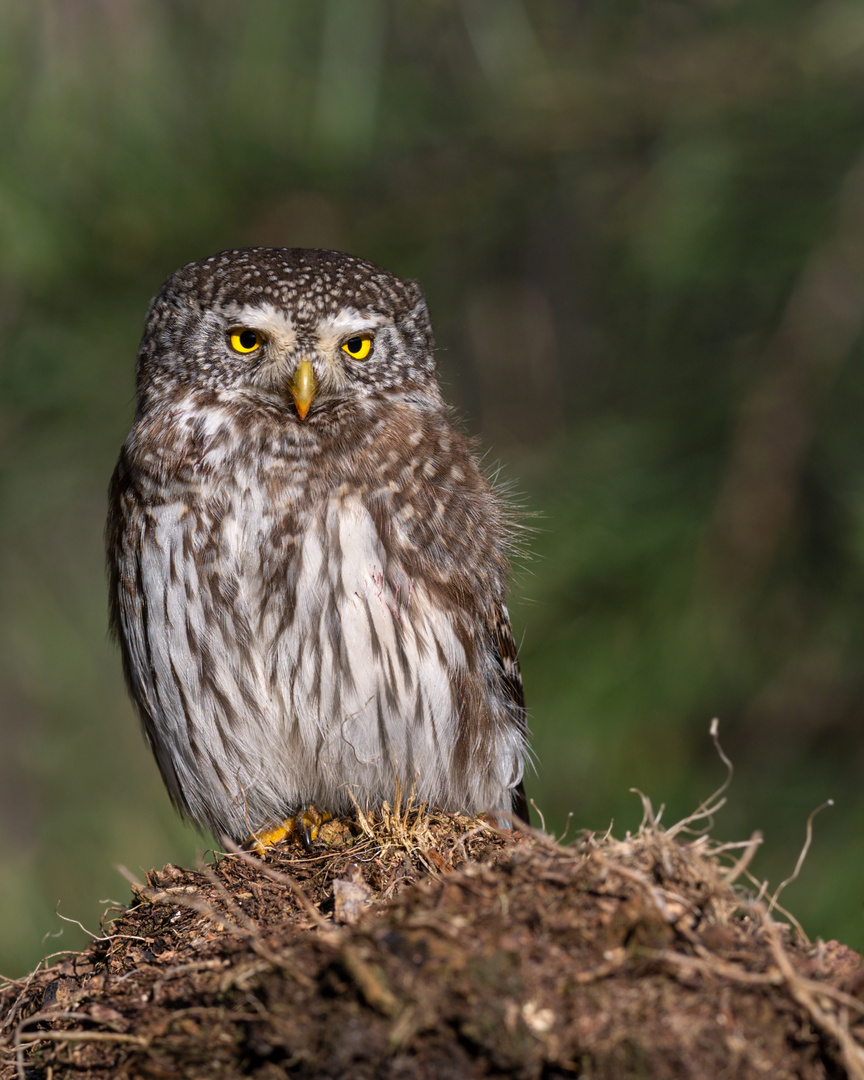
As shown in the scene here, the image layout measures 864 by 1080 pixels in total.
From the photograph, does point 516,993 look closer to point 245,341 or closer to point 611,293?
point 245,341

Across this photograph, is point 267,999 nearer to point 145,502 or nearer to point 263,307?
point 145,502

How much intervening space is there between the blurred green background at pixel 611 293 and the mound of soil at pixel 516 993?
241cm

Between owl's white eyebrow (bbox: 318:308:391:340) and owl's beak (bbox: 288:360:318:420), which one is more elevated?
owl's white eyebrow (bbox: 318:308:391:340)

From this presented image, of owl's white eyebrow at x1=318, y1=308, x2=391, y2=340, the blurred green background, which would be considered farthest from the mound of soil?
the blurred green background

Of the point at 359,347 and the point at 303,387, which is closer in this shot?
the point at 303,387

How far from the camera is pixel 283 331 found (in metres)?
2.69

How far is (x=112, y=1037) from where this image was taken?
1391 mm

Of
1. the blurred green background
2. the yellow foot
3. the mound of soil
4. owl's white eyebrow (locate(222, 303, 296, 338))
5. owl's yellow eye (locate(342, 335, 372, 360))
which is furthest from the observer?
the blurred green background

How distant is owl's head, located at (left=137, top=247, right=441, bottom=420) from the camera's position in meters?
2.71

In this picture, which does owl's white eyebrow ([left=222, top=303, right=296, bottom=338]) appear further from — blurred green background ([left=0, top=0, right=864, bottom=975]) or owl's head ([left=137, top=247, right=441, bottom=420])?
blurred green background ([left=0, top=0, right=864, bottom=975])

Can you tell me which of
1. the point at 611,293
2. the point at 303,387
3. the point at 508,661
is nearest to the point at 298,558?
the point at 303,387

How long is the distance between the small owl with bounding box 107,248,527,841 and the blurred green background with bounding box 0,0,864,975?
3.73ft

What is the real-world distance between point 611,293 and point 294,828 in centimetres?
302

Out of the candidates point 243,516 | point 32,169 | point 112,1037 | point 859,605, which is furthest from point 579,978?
point 32,169
